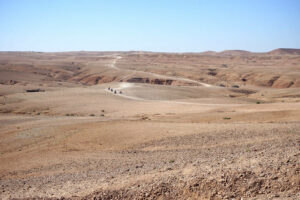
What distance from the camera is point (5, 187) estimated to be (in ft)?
36.1

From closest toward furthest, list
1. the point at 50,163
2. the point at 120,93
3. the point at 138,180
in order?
the point at 138,180
the point at 50,163
the point at 120,93

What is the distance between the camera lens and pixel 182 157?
40.3ft

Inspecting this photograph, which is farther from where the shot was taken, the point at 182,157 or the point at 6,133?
the point at 6,133

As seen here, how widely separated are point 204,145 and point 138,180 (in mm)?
5979

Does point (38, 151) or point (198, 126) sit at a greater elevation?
point (198, 126)

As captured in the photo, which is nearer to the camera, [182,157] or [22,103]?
[182,157]

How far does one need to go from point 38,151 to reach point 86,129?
4073 millimetres

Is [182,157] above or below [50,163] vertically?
above

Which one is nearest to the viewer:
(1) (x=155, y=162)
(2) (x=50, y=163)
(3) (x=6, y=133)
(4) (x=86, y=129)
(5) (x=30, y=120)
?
(1) (x=155, y=162)

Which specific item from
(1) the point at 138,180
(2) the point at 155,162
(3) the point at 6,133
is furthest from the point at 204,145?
(3) the point at 6,133

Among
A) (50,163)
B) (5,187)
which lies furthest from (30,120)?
(5,187)

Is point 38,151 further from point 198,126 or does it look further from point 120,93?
point 120,93

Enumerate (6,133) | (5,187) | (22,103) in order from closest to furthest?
(5,187) < (6,133) < (22,103)

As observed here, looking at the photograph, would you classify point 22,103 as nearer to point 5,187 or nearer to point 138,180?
point 5,187
